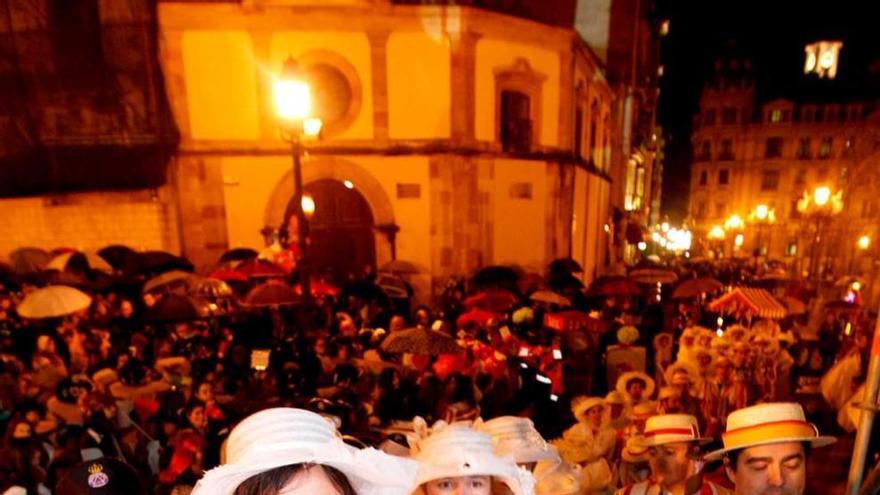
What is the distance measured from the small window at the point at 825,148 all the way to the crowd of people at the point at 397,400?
47.3 m

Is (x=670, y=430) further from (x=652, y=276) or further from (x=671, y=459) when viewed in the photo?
(x=652, y=276)

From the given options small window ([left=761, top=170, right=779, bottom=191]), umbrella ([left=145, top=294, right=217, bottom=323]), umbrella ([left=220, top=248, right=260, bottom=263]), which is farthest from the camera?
small window ([left=761, top=170, right=779, bottom=191])

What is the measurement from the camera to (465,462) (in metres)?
2.57

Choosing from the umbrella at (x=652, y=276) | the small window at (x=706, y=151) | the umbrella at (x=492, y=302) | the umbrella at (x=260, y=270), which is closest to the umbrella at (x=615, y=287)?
the umbrella at (x=652, y=276)

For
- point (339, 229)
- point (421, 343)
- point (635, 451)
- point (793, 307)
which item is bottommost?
point (793, 307)

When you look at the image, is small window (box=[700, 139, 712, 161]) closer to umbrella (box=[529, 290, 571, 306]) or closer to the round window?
the round window

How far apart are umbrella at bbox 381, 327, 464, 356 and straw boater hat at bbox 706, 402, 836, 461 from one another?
4487 millimetres

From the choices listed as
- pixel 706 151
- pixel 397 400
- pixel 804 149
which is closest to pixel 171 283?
pixel 397 400

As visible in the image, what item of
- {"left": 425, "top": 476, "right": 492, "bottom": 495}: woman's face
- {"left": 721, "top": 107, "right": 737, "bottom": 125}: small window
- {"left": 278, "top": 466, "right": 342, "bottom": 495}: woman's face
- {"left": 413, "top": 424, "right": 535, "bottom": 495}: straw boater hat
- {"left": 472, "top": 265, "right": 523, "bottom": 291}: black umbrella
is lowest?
{"left": 472, "top": 265, "right": 523, "bottom": 291}: black umbrella

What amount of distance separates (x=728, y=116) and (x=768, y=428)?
194 feet

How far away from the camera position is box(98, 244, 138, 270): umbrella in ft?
43.9

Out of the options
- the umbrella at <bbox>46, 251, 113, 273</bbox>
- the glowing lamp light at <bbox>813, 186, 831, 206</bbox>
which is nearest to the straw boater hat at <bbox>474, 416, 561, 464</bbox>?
the umbrella at <bbox>46, 251, 113, 273</bbox>

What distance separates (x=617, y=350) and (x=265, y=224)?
10.7m

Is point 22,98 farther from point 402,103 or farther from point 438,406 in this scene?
point 438,406
